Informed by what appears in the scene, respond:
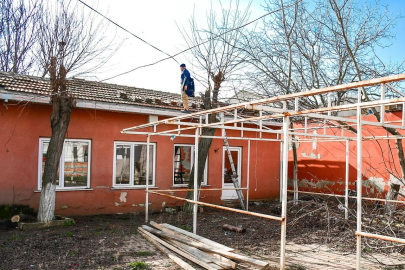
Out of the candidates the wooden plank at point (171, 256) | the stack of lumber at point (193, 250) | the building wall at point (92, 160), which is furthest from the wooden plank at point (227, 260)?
the building wall at point (92, 160)

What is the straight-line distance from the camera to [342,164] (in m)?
13.8

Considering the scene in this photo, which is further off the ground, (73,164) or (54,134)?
(54,134)

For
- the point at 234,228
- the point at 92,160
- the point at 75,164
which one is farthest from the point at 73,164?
the point at 234,228

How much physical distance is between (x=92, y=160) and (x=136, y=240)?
3.68m

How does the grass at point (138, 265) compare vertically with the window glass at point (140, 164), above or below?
below

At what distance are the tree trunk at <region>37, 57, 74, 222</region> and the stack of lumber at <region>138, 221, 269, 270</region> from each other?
2436 mm

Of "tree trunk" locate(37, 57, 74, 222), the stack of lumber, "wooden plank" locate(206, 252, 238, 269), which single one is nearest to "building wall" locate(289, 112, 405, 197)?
the stack of lumber

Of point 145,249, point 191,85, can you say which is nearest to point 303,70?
point 191,85

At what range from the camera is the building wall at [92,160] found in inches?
368

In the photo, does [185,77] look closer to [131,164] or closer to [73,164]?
[131,164]

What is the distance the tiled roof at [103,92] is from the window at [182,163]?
54.9 inches

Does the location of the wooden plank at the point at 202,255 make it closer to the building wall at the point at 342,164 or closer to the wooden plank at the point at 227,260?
the wooden plank at the point at 227,260

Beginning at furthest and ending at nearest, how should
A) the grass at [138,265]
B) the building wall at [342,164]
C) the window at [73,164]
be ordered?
the building wall at [342,164] < the window at [73,164] < the grass at [138,265]

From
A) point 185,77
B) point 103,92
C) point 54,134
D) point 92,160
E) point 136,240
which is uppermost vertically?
point 185,77
